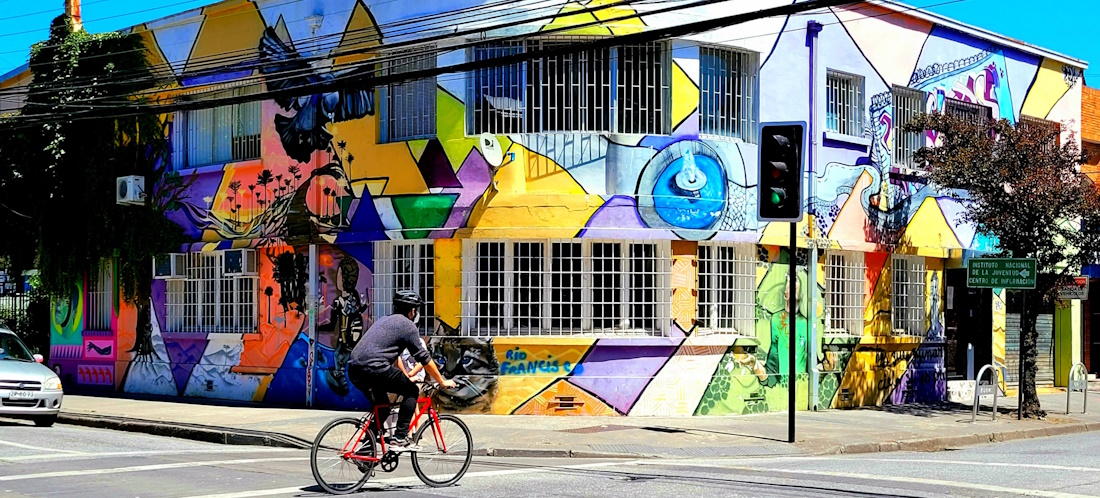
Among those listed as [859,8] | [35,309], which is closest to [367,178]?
[859,8]

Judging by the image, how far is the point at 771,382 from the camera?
766 inches

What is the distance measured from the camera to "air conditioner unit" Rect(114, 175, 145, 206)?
22.9 metres

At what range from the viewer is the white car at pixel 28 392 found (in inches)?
666

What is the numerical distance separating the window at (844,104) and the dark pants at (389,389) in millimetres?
11902

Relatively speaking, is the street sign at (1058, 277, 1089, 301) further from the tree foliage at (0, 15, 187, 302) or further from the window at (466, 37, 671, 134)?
the tree foliage at (0, 15, 187, 302)

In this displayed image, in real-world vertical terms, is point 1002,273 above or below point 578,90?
below

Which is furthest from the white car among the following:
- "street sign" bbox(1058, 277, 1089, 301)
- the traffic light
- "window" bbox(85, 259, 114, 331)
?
"street sign" bbox(1058, 277, 1089, 301)

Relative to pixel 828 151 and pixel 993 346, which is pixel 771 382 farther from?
pixel 993 346

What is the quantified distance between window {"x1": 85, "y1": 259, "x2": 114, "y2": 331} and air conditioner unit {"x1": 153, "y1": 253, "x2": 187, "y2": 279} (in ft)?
6.41

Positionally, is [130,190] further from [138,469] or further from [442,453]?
[442,453]

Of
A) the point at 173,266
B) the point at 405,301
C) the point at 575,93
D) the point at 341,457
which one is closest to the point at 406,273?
the point at 575,93

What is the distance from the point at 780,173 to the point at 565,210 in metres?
3.90

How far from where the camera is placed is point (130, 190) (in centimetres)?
2288

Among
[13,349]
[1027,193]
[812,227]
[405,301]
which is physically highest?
[1027,193]
